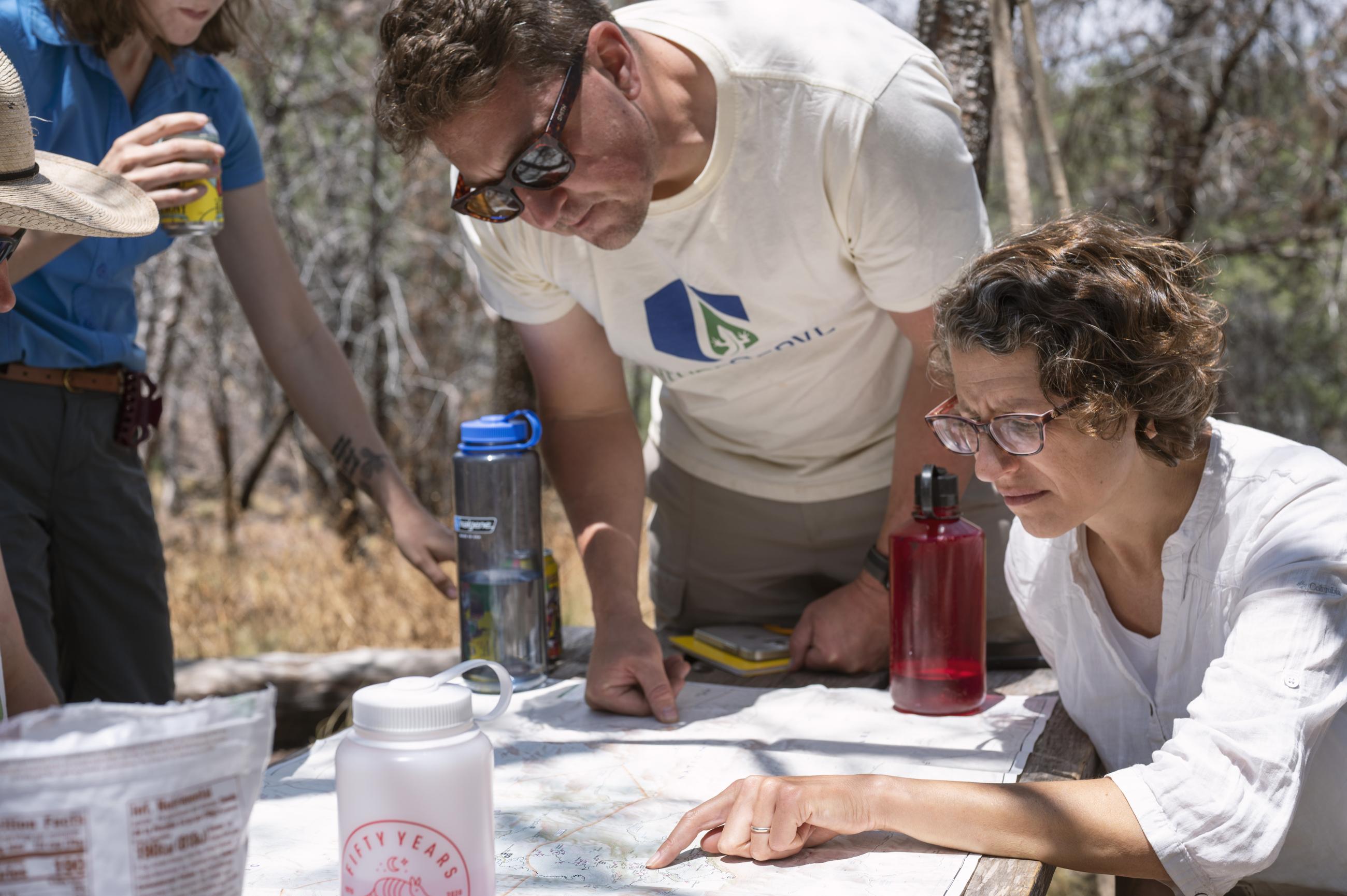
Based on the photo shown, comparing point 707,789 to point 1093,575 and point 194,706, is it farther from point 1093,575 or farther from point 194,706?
point 194,706

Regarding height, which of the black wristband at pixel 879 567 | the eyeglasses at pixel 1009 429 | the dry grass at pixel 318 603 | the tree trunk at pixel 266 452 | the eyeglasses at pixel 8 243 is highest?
the eyeglasses at pixel 8 243

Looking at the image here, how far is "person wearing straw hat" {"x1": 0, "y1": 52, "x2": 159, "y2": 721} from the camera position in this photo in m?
1.25

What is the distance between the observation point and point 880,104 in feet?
6.47

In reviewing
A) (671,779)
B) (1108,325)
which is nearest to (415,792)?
(671,779)

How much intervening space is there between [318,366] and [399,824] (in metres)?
1.68

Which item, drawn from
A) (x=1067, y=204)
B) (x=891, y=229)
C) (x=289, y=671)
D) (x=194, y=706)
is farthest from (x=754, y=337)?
(x=289, y=671)

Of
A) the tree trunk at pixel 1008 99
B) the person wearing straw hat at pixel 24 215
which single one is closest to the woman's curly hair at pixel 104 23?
the person wearing straw hat at pixel 24 215

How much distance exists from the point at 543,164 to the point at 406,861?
1.12 meters

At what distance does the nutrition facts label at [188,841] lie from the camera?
0.82 m

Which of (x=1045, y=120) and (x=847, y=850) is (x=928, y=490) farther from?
(x=1045, y=120)

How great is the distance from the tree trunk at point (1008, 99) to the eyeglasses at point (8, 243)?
213cm

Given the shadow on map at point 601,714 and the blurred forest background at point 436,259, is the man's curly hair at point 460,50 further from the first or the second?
the blurred forest background at point 436,259

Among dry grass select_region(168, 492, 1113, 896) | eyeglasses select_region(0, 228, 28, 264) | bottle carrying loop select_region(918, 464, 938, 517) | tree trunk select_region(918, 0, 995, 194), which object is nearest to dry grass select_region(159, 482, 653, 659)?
dry grass select_region(168, 492, 1113, 896)

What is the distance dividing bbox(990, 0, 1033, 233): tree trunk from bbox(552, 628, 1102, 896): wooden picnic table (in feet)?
3.86
